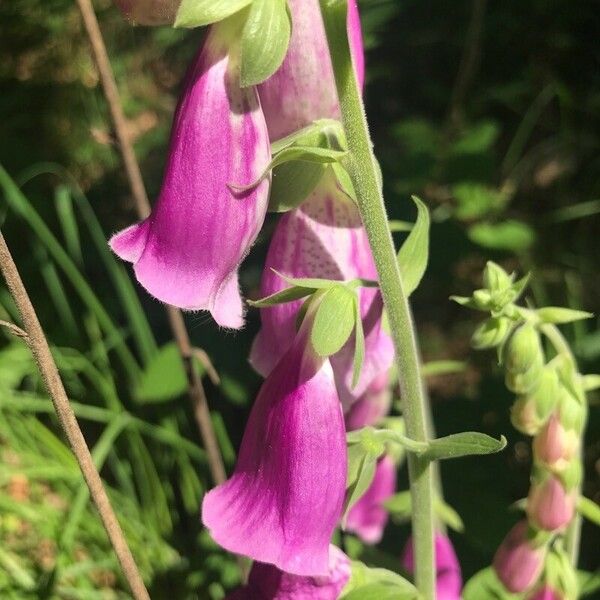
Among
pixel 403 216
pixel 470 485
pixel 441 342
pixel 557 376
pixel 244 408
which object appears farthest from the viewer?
pixel 441 342

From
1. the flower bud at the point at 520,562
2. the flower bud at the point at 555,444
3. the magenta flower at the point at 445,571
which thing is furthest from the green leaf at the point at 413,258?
the magenta flower at the point at 445,571

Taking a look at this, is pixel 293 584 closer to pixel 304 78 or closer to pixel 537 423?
pixel 537 423

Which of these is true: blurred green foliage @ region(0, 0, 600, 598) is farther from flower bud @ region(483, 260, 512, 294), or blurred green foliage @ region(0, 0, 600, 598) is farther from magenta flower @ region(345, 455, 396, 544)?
flower bud @ region(483, 260, 512, 294)

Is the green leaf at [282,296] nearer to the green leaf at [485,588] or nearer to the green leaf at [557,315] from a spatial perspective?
the green leaf at [557,315]

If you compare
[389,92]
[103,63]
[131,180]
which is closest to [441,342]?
[389,92]

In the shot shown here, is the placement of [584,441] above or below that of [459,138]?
below

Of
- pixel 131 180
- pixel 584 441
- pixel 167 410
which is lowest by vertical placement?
pixel 584 441

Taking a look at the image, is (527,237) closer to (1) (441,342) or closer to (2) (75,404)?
(1) (441,342)

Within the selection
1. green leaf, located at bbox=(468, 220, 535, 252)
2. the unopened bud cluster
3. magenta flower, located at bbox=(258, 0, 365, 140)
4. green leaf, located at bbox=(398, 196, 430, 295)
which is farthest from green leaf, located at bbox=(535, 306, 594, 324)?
green leaf, located at bbox=(468, 220, 535, 252)
